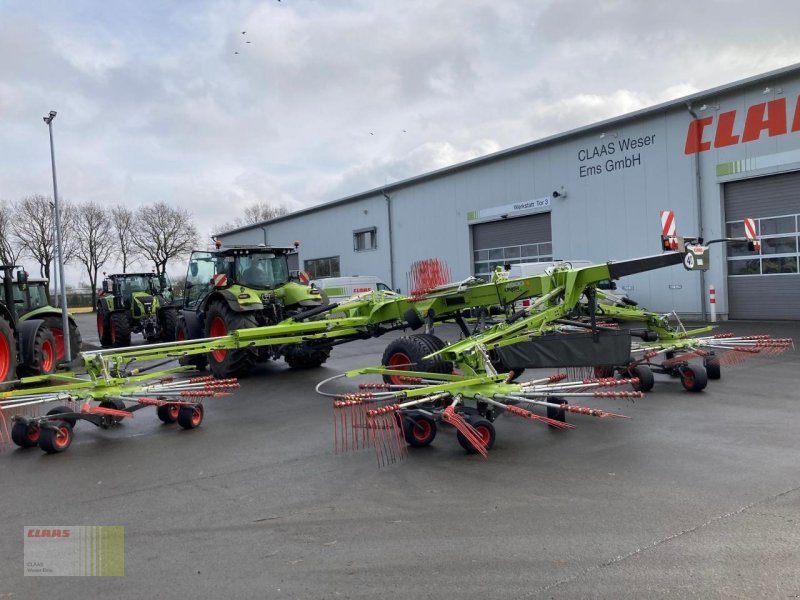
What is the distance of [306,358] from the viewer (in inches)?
495

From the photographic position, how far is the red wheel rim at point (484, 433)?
19.8 ft

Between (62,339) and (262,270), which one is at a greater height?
(262,270)

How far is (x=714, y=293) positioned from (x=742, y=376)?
957 centimetres

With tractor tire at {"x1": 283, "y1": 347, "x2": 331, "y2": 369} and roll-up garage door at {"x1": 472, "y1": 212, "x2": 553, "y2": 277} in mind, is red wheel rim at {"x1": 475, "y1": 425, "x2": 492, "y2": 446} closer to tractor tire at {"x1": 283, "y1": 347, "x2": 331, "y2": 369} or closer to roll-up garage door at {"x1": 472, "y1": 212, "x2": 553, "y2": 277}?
tractor tire at {"x1": 283, "y1": 347, "x2": 331, "y2": 369}

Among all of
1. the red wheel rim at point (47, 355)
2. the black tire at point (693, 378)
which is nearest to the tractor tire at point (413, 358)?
the black tire at point (693, 378)

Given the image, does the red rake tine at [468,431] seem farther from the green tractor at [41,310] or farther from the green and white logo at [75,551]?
the green tractor at [41,310]

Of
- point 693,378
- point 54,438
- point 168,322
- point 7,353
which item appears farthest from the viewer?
point 168,322

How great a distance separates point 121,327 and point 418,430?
54.2 feet

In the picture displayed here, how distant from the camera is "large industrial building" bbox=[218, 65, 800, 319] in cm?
1778

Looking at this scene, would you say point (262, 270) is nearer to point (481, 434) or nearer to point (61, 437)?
point (61, 437)

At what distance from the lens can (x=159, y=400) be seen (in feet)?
24.7

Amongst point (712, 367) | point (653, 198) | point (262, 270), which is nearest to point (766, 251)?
point (653, 198)

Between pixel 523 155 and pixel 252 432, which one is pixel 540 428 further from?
pixel 523 155

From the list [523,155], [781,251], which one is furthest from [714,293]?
[523,155]
